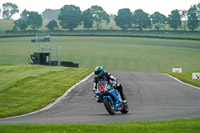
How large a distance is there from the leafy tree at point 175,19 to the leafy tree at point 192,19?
14.4 ft

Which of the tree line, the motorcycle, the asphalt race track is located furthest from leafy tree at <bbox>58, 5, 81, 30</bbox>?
the motorcycle

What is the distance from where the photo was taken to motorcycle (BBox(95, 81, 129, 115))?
14430 mm

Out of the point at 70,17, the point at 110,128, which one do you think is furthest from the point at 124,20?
the point at 110,128

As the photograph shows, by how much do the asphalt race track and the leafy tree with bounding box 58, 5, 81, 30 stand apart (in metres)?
150

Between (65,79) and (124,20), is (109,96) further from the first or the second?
(124,20)

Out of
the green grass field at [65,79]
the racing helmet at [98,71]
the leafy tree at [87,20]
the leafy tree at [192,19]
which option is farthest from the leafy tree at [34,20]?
the racing helmet at [98,71]

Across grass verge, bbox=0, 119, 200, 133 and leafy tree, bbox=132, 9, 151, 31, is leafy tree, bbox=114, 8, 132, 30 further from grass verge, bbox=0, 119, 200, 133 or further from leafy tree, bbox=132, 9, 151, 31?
grass verge, bbox=0, 119, 200, 133

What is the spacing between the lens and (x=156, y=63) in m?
66.6

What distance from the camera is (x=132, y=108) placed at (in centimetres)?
1712

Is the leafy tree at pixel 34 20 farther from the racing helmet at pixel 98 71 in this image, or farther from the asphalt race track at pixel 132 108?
the racing helmet at pixel 98 71

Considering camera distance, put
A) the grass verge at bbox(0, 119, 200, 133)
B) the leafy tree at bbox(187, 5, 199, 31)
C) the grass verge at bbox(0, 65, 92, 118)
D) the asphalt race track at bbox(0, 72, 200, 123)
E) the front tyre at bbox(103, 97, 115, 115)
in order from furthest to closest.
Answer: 1. the leafy tree at bbox(187, 5, 199, 31)
2. the grass verge at bbox(0, 65, 92, 118)
3. the front tyre at bbox(103, 97, 115, 115)
4. the asphalt race track at bbox(0, 72, 200, 123)
5. the grass verge at bbox(0, 119, 200, 133)

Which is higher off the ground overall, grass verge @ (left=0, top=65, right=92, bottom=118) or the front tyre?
the front tyre

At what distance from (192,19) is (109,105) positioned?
152 metres

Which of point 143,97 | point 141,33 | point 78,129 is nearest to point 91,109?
point 143,97
